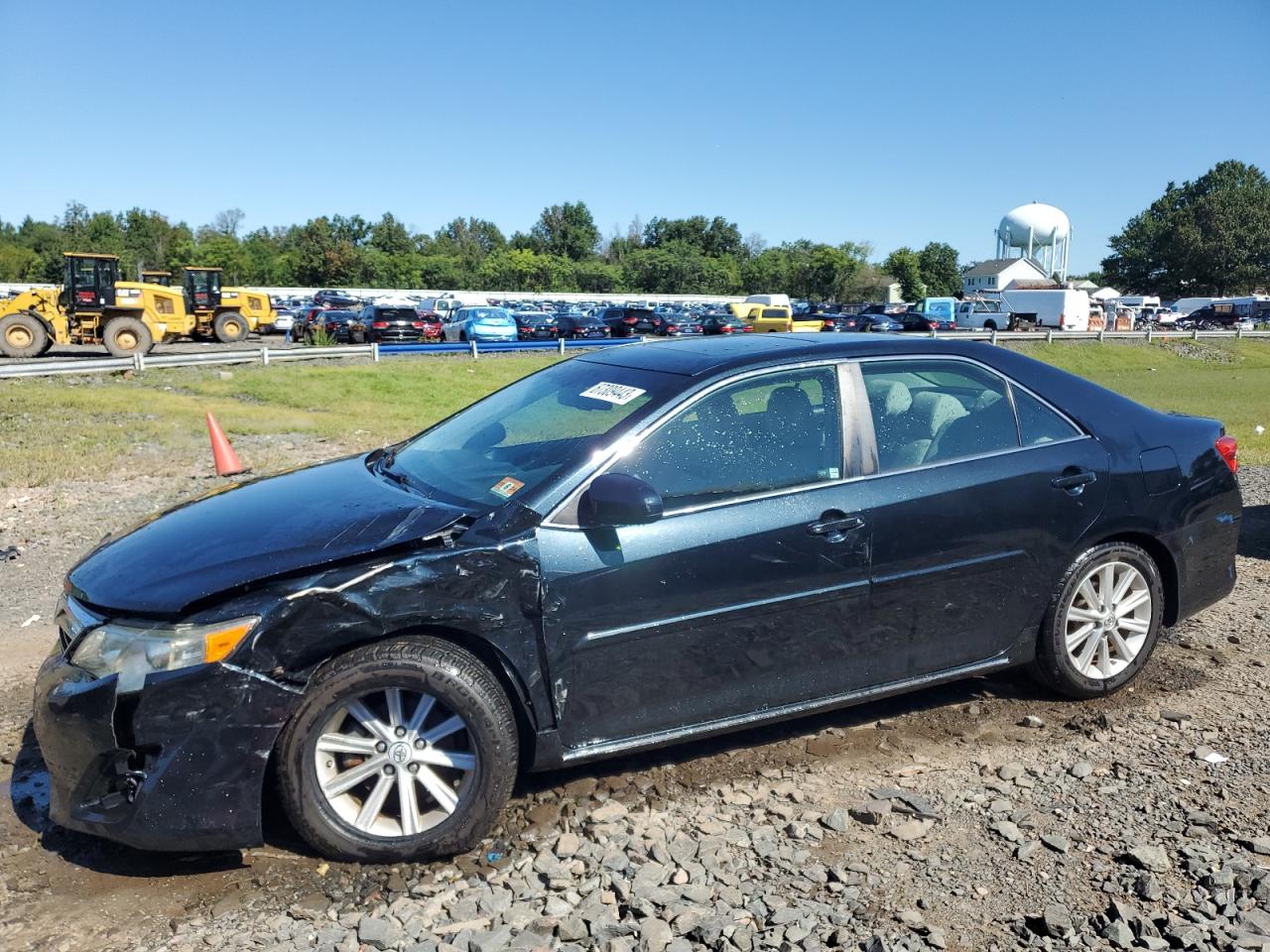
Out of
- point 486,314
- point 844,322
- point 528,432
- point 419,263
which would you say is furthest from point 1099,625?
point 419,263

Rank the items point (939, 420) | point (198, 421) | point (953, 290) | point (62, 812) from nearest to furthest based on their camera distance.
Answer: point (62, 812) < point (939, 420) < point (198, 421) < point (953, 290)

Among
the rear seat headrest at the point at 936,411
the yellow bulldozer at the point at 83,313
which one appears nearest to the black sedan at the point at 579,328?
the yellow bulldozer at the point at 83,313

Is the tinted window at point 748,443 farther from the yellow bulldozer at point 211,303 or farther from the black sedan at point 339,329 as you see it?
the black sedan at point 339,329

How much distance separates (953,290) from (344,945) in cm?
11276

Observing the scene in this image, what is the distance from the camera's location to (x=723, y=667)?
12.2 feet

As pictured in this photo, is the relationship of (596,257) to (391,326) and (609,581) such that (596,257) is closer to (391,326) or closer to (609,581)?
(391,326)

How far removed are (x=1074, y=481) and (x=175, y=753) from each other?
360 cm

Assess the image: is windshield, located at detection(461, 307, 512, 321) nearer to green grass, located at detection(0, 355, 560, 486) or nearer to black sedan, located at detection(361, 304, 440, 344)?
black sedan, located at detection(361, 304, 440, 344)

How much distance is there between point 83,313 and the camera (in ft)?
89.5

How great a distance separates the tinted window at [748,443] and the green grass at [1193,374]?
955 centimetres

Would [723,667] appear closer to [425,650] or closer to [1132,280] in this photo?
[425,650]

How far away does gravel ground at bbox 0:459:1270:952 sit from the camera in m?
2.98

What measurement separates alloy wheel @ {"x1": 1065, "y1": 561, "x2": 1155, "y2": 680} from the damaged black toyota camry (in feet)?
0.05

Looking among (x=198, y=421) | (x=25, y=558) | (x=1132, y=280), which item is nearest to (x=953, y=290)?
(x=1132, y=280)
